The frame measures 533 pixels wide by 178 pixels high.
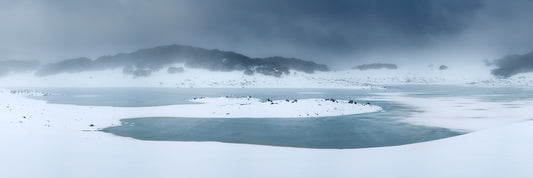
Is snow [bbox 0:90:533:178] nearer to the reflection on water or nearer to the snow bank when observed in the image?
the reflection on water

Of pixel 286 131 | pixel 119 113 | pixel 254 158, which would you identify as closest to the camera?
pixel 254 158

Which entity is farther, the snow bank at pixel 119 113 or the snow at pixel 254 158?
the snow bank at pixel 119 113

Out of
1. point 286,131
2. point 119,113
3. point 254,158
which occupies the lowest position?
point 286,131

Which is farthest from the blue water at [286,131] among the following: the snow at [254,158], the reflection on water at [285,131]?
the snow at [254,158]

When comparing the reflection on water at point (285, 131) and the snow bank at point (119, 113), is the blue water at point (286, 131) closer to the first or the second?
the reflection on water at point (285, 131)

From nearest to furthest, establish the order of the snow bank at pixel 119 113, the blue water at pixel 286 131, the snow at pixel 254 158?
the snow at pixel 254 158, the blue water at pixel 286 131, the snow bank at pixel 119 113

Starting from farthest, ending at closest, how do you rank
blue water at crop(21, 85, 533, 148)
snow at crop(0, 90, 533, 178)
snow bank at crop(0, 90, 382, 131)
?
snow bank at crop(0, 90, 382, 131) → blue water at crop(21, 85, 533, 148) → snow at crop(0, 90, 533, 178)

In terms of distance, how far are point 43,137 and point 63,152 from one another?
4.82 meters

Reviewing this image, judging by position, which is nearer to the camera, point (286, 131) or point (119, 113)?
point (286, 131)

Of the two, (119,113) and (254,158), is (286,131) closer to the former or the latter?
(254,158)

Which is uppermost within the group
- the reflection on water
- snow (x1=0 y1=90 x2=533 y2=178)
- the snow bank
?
the snow bank

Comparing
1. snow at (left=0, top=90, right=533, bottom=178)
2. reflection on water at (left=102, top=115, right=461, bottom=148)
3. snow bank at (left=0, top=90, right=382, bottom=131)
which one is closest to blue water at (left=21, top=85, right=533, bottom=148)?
reflection on water at (left=102, top=115, right=461, bottom=148)

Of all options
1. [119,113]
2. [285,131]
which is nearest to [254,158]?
[285,131]

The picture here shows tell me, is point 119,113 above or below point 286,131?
above
